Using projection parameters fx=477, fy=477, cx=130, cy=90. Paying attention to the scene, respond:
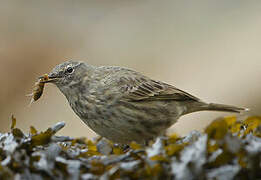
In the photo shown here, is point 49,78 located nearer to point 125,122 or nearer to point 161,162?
point 125,122

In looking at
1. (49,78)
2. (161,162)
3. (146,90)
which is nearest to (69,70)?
(49,78)

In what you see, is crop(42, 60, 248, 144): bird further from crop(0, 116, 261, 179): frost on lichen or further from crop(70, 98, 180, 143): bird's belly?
crop(0, 116, 261, 179): frost on lichen

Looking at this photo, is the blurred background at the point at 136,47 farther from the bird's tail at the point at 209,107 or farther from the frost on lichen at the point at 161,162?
the frost on lichen at the point at 161,162

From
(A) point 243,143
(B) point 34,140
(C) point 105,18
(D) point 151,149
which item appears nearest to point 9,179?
(B) point 34,140

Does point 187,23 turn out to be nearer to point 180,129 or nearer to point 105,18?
point 105,18

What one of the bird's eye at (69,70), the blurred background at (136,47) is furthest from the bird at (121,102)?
the blurred background at (136,47)

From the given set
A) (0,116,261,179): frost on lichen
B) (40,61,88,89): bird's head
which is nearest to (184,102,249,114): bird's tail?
(40,61,88,89): bird's head
